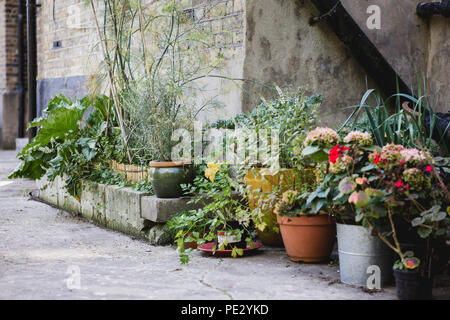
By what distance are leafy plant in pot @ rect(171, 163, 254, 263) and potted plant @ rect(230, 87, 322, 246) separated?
0.35ft

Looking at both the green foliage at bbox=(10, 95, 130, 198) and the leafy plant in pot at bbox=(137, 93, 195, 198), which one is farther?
the green foliage at bbox=(10, 95, 130, 198)

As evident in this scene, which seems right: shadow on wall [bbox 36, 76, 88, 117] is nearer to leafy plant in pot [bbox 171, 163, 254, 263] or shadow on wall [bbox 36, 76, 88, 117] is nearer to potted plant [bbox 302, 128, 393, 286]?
leafy plant in pot [bbox 171, 163, 254, 263]

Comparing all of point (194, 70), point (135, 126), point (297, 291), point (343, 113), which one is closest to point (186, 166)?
point (135, 126)

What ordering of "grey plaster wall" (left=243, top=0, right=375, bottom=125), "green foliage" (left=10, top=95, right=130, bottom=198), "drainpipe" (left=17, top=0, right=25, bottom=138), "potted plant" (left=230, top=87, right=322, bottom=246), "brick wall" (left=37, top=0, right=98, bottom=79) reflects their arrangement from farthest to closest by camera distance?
"drainpipe" (left=17, top=0, right=25, bottom=138) → "brick wall" (left=37, top=0, right=98, bottom=79) → "green foliage" (left=10, top=95, right=130, bottom=198) → "grey plaster wall" (left=243, top=0, right=375, bottom=125) → "potted plant" (left=230, top=87, right=322, bottom=246)

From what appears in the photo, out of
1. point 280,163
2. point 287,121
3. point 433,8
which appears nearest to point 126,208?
point 280,163

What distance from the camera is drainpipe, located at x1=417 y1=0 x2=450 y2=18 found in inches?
206

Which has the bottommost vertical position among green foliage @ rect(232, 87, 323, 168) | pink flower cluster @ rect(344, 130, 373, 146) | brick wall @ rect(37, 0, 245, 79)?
pink flower cluster @ rect(344, 130, 373, 146)

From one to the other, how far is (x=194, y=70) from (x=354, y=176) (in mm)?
2366

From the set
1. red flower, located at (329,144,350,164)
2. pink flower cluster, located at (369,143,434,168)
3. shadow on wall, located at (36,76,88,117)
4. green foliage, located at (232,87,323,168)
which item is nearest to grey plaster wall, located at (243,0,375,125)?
green foliage, located at (232,87,323,168)

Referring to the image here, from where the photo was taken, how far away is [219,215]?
377cm

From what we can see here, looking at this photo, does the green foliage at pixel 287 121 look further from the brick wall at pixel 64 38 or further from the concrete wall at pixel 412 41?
the brick wall at pixel 64 38
